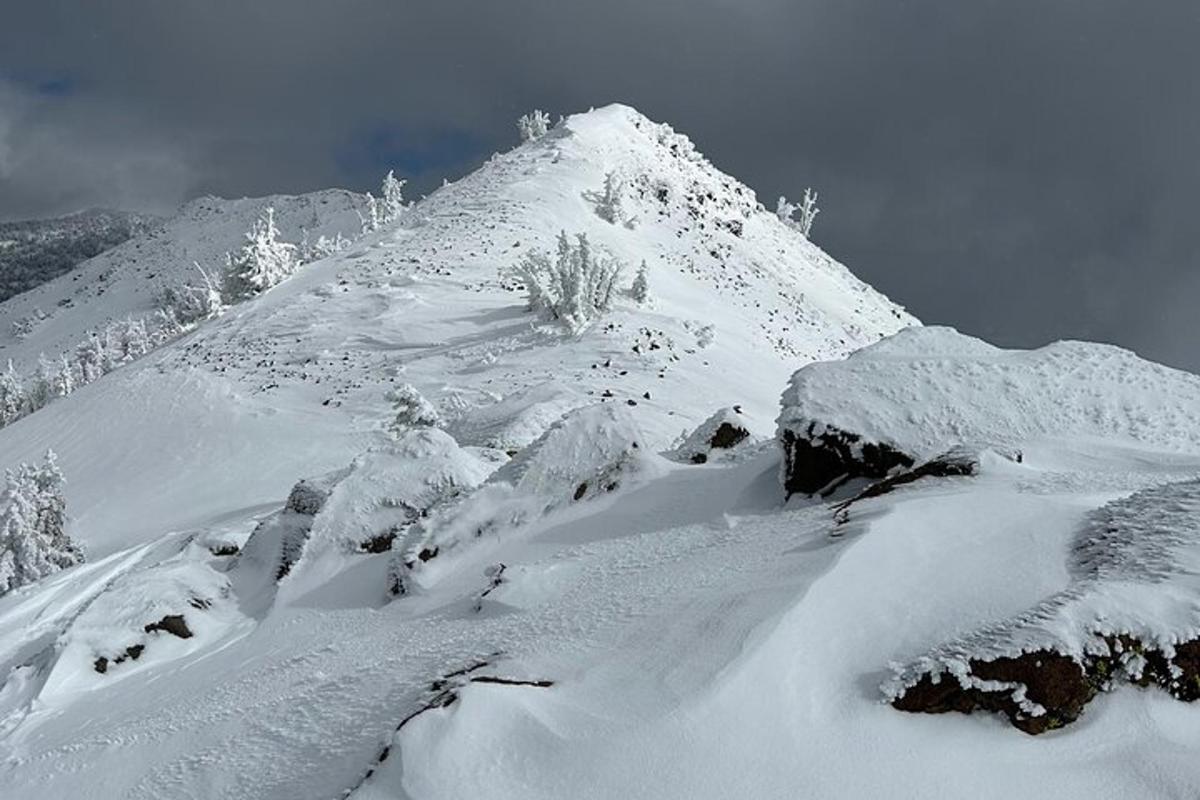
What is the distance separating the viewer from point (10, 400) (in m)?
53.2

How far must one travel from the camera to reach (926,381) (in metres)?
7.87

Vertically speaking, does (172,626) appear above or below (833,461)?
below

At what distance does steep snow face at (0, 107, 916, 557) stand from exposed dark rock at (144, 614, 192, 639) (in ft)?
20.4

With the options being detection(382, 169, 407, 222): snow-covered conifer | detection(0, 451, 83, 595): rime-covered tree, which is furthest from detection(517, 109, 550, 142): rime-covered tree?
detection(0, 451, 83, 595): rime-covered tree

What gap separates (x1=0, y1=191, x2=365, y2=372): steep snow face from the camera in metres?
105

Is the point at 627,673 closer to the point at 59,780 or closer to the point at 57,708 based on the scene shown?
the point at 59,780

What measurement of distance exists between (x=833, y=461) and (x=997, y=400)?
77.4 inches

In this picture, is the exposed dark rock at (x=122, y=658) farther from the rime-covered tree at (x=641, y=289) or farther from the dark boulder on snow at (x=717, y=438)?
the rime-covered tree at (x=641, y=289)

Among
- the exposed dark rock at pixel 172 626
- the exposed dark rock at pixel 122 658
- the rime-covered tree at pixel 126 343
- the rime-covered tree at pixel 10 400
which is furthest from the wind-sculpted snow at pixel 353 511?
the rime-covered tree at pixel 126 343

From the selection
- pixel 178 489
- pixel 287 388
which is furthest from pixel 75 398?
pixel 178 489

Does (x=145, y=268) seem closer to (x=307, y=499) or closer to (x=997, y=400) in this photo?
(x=307, y=499)

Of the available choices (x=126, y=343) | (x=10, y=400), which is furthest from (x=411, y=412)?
(x=126, y=343)

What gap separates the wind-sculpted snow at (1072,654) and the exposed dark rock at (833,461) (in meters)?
3.07

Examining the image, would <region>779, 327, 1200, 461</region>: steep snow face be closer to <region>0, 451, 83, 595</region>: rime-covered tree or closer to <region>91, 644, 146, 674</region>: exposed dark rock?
<region>91, 644, 146, 674</region>: exposed dark rock
